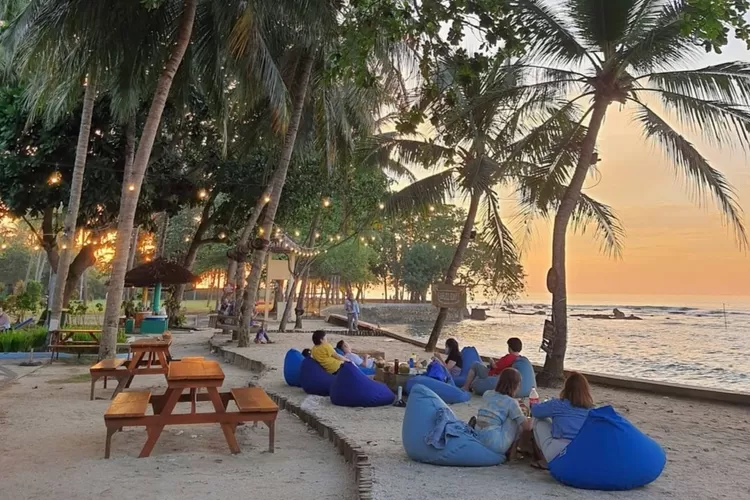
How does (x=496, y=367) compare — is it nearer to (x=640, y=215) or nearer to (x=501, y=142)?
(x=501, y=142)

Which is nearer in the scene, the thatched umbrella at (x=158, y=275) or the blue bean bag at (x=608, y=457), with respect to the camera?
the blue bean bag at (x=608, y=457)

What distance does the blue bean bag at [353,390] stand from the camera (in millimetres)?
7344

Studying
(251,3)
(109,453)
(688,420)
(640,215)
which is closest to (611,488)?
(688,420)

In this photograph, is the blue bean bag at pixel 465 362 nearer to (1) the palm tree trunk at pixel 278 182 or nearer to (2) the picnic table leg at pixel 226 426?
(2) the picnic table leg at pixel 226 426

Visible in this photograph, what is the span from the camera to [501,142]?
10.6m

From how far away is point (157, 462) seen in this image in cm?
492

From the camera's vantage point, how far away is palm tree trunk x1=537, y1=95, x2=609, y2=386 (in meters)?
9.45

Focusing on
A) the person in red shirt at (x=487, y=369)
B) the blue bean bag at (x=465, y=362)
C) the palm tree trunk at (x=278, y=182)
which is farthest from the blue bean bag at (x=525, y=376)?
the palm tree trunk at (x=278, y=182)

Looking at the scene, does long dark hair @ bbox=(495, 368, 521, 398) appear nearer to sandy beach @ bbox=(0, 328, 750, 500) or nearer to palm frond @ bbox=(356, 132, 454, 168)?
sandy beach @ bbox=(0, 328, 750, 500)

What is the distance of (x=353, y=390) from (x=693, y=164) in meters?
6.75

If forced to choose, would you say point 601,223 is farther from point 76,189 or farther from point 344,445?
point 76,189

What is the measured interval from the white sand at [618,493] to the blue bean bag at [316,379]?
187 mm

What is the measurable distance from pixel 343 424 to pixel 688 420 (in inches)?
182

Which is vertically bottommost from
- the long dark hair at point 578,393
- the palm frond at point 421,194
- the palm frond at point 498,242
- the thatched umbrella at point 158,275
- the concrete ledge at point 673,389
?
the concrete ledge at point 673,389
